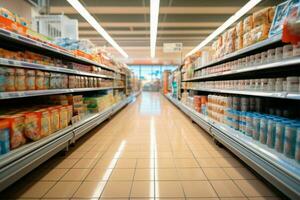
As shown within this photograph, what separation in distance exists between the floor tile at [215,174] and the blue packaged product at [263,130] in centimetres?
52

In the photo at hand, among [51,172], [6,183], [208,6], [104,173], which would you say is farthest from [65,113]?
[208,6]

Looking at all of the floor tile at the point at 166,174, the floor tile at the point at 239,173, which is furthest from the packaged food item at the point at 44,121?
the floor tile at the point at 239,173

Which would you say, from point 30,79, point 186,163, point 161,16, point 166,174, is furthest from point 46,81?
point 161,16

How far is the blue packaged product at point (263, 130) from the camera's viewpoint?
1711 mm

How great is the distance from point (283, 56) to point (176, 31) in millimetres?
8556

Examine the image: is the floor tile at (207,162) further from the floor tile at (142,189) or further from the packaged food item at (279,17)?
the packaged food item at (279,17)

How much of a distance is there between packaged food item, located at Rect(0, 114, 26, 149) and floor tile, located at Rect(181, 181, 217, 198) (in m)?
1.58

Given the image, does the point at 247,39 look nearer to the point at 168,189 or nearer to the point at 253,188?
the point at 253,188

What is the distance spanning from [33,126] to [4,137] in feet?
1.09

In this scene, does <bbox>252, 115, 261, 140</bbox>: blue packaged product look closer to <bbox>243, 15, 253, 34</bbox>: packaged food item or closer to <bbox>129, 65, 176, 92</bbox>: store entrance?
<bbox>243, 15, 253, 34</bbox>: packaged food item

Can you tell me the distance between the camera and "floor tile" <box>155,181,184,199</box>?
157cm

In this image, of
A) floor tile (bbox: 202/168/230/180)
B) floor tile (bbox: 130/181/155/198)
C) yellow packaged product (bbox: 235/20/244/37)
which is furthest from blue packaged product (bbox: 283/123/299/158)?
yellow packaged product (bbox: 235/20/244/37)

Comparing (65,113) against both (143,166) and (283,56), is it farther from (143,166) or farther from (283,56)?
(283,56)

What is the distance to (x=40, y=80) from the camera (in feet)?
6.53
